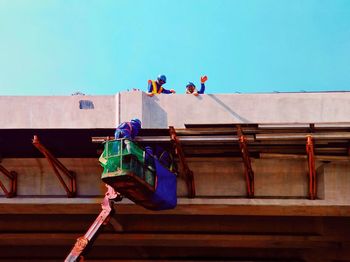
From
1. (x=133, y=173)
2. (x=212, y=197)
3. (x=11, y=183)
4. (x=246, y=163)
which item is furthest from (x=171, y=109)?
(x=11, y=183)

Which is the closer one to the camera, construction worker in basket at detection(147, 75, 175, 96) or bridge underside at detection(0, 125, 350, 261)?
bridge underside at detection(0, 125, 350, 261)

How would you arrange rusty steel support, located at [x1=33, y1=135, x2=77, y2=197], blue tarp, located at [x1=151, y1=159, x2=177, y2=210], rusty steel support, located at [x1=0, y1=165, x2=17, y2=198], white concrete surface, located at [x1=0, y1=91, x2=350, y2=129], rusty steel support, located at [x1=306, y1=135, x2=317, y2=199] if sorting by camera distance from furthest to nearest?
rusty steel support, located at [x1=0, y1=165, x2=17, y2=198] → rusty steel support, located at [x1=33, y1=135, x2=77, y2=197] → white concrete surface, located at [x1=0, y1=91, x2=350, y2=129] → rusty steel support, located at [x1=306, y1=135, x2=317, y2=199] → blue tarp, located at [x1=151, y1=159, x2=177, y2=210]

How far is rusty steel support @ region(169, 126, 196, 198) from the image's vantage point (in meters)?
11.9

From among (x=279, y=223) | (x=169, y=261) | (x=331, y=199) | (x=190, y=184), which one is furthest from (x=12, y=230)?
(x=331, y=199)

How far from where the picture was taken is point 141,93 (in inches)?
490

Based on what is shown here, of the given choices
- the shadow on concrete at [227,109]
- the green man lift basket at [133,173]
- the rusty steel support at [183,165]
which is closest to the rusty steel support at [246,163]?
the shadow on concrete at [227,109]

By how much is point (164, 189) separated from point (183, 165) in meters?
1.29

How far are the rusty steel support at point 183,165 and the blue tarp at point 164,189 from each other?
0.50 meters

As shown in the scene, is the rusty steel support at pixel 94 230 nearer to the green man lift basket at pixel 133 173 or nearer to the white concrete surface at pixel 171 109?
the green man lift basket at pixel 133 173

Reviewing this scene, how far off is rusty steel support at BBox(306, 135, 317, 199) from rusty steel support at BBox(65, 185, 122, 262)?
167 inches

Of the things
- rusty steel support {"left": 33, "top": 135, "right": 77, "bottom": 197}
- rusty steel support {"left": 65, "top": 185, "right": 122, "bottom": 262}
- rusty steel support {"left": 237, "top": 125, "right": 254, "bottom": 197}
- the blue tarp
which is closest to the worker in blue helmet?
the blue tarp

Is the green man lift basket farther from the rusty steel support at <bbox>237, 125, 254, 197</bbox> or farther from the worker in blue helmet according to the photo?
the rusty steel support at <bbox>237, 125, 254, 197</bbox>

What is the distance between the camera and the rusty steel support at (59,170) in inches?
486

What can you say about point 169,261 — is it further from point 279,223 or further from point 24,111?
point 24,111
